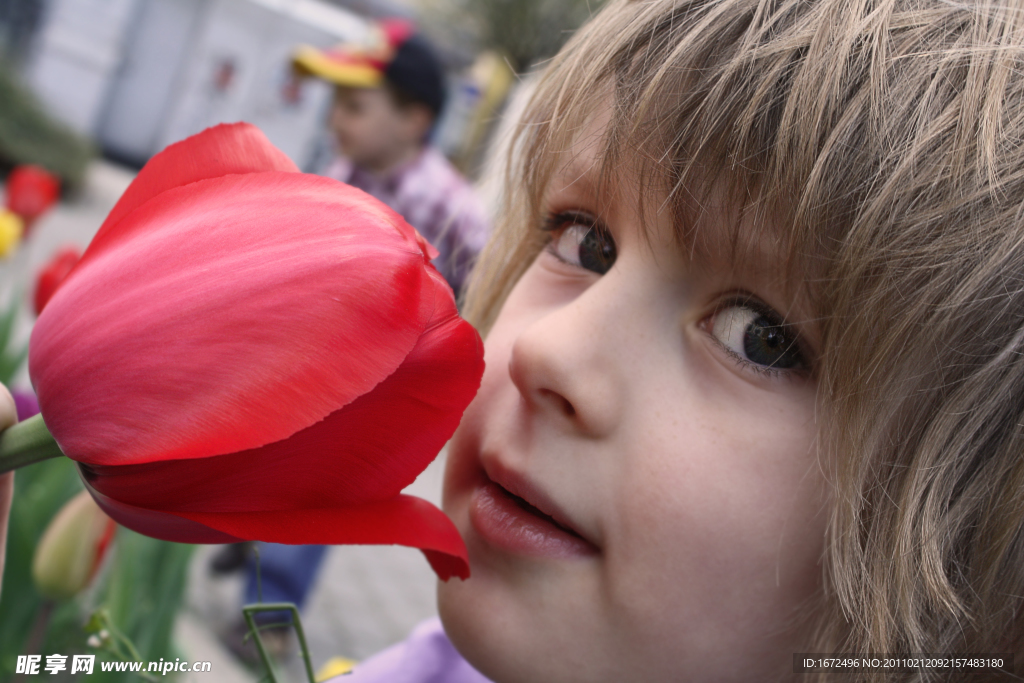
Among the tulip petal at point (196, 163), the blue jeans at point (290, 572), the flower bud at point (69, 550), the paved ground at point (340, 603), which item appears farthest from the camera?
the blue jeans at point (290, 572)

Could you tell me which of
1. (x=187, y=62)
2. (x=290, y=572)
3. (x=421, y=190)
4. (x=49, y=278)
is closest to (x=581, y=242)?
(x=49, y=278)

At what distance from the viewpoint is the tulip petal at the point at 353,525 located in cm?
40

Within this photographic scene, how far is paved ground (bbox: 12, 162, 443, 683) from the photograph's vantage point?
6.97 feet

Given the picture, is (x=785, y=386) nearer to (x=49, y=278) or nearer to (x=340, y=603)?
(x=49, y=278)

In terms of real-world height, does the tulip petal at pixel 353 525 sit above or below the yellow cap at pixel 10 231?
below

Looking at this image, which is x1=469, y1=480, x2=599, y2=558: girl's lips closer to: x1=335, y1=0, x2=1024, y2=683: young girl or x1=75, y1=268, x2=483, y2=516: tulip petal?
x1=335, y1=0, x2=1024, y2=683: young girl

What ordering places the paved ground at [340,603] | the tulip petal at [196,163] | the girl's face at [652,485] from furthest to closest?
1. the paved ground at [340,603]
2. the girl's face at [652,485]
3. the tulip petal at [196,163]

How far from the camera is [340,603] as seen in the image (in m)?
3.12

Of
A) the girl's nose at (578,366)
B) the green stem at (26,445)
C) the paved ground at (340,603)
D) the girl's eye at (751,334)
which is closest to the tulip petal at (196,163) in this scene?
the green stem at (26,445)

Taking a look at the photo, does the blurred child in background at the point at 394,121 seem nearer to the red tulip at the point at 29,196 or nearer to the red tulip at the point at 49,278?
the red tulip at the point at 29,196

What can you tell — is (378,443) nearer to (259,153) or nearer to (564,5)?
(259,153)

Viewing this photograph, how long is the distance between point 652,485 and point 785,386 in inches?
5.3

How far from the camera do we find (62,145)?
8312 mm

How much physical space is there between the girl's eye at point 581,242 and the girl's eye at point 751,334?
0.12 metres
